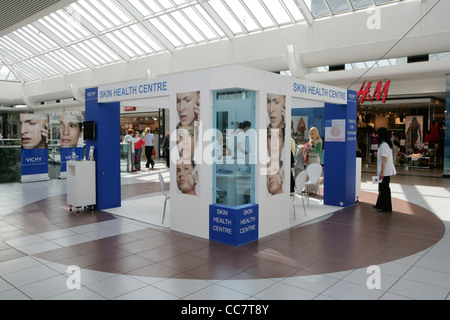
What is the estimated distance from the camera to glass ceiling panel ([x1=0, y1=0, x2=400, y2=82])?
13.7 m

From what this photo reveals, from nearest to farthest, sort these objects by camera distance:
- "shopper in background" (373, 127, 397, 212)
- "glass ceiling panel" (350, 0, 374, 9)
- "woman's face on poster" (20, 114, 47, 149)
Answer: "shopper in background" (373, 127, 397, 212)
"woman's face on poster" (20, 114, 47, 149)
"glass ceiling panel" (350, 0, 374, 9)

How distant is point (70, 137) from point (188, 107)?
24.5ft

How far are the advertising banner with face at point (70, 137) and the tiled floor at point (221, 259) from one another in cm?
435

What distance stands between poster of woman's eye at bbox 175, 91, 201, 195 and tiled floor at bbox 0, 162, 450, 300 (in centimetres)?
A: 80

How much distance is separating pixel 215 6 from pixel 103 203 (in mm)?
9534

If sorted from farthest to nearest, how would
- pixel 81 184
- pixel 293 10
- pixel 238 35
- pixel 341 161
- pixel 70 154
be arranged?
1. pixel 238 35
2. pixel 293 10
3. pixel 70 154
4. pixel 341 161
5. pixel 81 184

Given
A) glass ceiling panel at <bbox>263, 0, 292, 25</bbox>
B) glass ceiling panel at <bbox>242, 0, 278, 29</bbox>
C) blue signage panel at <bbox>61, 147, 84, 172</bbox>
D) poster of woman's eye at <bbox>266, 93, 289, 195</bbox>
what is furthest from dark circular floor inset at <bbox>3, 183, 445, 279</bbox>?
glass ceiling panel at <bbox>242, 0, 278, 29</bbox>

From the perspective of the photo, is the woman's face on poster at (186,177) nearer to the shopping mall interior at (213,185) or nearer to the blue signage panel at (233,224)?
the blue signage panel at (233,224)

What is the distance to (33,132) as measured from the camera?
38.3ft

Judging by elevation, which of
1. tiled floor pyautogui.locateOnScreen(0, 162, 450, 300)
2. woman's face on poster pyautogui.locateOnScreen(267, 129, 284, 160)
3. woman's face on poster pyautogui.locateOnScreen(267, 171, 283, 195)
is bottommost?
tiled floor pyautogui.locateOnScreen(0, 162, 450, 300)

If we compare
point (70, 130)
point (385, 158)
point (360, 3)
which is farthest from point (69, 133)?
point (360, 3)

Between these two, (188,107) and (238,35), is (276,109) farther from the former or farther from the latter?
(238,35)

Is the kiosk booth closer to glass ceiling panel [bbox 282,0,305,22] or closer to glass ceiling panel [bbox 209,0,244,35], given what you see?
glass ceiling panel [bbox 282,0,305,22]
